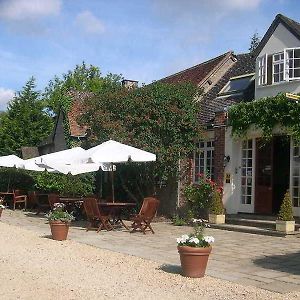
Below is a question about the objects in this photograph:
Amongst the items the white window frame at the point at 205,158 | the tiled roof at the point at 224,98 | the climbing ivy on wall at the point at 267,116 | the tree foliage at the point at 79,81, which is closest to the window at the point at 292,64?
the climbing ivy on wall at the point at 267,116

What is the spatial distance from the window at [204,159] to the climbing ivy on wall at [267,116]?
1.80 meters

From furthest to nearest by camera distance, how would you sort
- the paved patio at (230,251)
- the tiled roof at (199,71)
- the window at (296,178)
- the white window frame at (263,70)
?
the tiled roof at (199,71), the white window frame at (263,70), the window at (296,178), the paved patio at (230,251)

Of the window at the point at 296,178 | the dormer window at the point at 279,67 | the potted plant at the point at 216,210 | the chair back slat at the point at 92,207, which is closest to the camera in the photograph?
the chair back slat at the point at 92,207

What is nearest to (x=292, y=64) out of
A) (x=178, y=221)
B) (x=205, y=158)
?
(x=205, y=158)

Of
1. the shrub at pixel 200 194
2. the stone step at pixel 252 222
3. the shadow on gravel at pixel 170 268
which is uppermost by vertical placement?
the shrub at pixel 200 194

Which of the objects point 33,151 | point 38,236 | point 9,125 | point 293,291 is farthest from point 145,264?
point 9,125

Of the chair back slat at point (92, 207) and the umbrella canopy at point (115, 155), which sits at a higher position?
the umbrella canopy at point (115, 155)

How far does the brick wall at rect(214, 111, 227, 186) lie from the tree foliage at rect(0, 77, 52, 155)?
22.2 m

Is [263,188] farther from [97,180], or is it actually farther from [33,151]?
[33,151]

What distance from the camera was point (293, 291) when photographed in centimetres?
720

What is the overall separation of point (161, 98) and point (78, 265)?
358 inches

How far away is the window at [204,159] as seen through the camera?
1770cm

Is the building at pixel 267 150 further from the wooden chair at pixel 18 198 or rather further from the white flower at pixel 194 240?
the wooden chair at pixel 18 198

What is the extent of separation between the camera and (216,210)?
15.8 m
